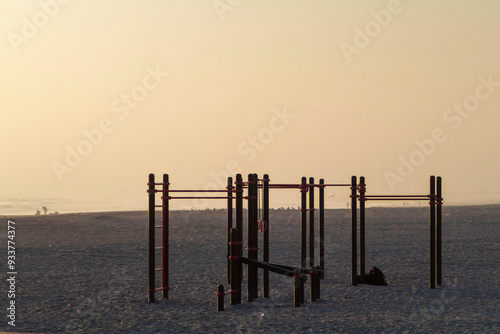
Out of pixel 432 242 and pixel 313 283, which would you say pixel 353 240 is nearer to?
pixel 432 242

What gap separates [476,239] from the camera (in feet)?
70.9

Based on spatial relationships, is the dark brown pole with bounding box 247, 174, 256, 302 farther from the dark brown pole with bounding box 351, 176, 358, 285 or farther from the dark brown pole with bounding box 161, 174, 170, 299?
the dark brown pole with bounding box 351, 176, 358, 285

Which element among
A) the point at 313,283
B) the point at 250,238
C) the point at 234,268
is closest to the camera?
the point at 234,268

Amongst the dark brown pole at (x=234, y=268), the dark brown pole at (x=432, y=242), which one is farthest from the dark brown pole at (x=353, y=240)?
the dark brown pole at (x=234, y=268)

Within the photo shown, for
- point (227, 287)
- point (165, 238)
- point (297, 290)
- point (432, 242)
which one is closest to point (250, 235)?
point (297, 290)

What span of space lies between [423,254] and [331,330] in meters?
10.1

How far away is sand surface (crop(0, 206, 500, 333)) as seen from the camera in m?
9.23

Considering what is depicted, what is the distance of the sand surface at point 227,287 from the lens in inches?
363

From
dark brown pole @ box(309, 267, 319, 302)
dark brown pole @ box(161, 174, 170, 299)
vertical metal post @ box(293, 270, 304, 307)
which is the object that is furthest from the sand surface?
dark brown pole @ box(161, 174, 170, 299)

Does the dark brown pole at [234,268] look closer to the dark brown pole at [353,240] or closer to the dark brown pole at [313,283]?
the dark brown pole at [313,283]

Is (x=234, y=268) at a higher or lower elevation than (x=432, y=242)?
lower

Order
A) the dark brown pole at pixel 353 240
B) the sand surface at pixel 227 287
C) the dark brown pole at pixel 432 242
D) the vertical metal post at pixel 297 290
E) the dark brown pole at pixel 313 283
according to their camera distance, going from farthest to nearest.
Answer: the dark brown pole at pixel 353 240 < the dark brown pole at pixel 432 242 < the dark brown pole at pixel 313 283 < the vertical metal post at pixel 297 290 < the sand surface at pixel 227 287

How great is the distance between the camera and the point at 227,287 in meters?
12.7

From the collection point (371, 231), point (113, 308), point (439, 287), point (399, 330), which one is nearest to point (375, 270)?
point (439, 287)
